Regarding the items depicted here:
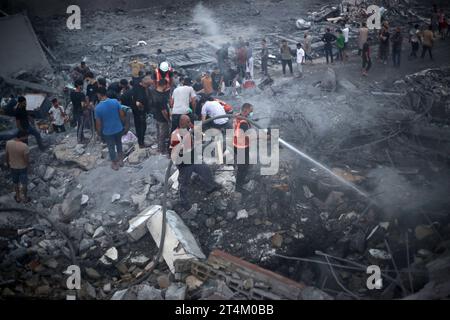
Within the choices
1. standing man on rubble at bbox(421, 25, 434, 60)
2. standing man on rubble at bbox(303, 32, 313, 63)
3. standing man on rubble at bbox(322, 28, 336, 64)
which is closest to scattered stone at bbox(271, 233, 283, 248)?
standing man on rubble at bbox(322, 28, 336, 64)

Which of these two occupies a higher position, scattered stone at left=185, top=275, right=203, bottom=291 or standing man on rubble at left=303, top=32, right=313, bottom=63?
Answer: standing man on rubble at left=303, top=32, right=313, bottom=63

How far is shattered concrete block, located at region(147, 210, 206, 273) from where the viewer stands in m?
5.91

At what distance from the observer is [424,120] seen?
353 inches

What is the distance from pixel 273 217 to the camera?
681cm

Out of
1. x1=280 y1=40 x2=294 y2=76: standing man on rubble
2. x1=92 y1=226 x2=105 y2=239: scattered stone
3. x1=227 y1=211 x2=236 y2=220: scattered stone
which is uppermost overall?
x1=280 y1=40 x2=294 y2=76: standing man on rubble

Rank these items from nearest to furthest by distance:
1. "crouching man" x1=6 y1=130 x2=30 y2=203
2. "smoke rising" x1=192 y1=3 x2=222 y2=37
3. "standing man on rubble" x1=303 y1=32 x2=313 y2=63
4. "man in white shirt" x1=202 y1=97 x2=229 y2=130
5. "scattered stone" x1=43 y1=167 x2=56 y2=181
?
"crouching man" x1=6 y1=130 x2=30 y2=203 → "man in white shirt" x1=202 y1=97 x2=229 y2=130 → "scattered stone" x1=43 y1=167 x2=56 y2=181 → "standing man on rubble" x1=303 y1=32 x2=313 y2=63 → "smoke rising" x1=192 y1=3 x2=222 y2=37

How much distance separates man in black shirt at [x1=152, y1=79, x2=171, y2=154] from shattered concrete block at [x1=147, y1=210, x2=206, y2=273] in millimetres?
2398

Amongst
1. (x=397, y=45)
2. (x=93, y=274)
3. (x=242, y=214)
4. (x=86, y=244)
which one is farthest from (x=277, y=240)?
(x=397, y=45)

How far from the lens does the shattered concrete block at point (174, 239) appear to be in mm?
5906

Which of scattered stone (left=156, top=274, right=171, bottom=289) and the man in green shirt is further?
the man in green shirt

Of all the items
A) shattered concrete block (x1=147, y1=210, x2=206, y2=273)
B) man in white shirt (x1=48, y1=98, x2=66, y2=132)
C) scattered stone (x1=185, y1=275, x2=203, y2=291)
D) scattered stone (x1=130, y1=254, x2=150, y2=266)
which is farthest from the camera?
man in white shirt (x1=48, y1=98, x2=66, y2=132)

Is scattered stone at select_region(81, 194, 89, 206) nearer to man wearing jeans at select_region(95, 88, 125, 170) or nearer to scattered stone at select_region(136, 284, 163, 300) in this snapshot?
man wearing jeans at select_region(95, 88, 125, 170)

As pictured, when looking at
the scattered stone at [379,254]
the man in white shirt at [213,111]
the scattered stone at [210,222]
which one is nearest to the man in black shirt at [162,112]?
the man in white shirt at [213,111]

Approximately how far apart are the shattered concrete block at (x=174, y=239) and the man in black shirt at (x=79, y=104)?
3909 millimetres
